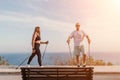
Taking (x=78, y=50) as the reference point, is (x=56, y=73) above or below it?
below

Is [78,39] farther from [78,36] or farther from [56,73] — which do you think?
[56,73]

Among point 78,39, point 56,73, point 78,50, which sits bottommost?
point 56,73

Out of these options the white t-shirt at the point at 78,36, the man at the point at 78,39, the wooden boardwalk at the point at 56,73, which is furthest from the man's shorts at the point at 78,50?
the wooden boardwalk at the point at 56,73

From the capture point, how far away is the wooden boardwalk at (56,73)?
14414mm

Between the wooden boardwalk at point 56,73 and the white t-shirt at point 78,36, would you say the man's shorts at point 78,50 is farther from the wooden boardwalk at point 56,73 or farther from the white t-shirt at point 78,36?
the wooden boardwalk at point 56,73

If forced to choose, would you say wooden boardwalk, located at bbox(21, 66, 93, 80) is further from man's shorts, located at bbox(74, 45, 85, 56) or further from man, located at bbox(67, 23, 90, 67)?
man's shorts, located at bbox(74, 45, 85, 56)

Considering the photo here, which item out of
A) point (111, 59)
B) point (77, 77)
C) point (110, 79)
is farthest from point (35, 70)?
point (111, 59)

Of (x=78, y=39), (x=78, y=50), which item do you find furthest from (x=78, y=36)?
(x=78, y=50)

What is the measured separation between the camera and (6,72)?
2094 centimetres

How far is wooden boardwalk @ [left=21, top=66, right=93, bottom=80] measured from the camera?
47.3 feet

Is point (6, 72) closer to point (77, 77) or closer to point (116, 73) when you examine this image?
point (116, 73)

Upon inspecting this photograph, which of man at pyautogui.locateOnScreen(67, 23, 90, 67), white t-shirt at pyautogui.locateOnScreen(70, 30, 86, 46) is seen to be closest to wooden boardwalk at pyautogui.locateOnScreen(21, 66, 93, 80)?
man at pyautogui.locateOnScreen(67, 23, 90, 67)

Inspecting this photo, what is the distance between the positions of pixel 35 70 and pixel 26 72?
0.88 ft

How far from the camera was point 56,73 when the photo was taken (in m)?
14.5
